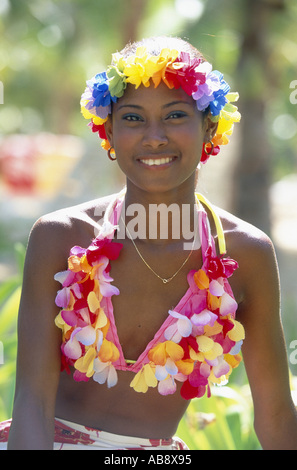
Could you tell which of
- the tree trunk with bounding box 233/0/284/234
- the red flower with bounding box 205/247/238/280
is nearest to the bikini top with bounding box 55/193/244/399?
the red flower with bounding box 205/247/238/280

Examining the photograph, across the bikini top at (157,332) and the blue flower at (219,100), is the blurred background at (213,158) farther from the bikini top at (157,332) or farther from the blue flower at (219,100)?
the bikini top at (157,332)

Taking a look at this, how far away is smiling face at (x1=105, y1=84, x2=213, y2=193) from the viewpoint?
231 centimetres

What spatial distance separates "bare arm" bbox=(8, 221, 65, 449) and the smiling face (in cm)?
31

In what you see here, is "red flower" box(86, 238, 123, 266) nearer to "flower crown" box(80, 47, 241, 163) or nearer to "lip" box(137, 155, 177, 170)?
"lip" box(137, 155, 177, 170)

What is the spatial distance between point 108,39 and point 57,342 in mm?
11189

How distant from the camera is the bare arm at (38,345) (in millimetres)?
2207

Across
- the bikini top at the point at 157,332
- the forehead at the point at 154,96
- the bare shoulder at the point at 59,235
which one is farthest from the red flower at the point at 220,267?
the forehead at the point at 154,96

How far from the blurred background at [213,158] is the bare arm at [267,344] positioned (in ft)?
1.62

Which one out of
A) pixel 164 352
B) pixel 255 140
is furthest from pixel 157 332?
pixel 255 140

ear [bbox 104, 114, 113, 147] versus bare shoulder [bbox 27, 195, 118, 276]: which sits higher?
ear [bbox 104, 114, 113, 147]

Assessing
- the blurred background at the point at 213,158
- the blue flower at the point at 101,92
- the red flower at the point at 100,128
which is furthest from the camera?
the blurred background at the point at 213,158

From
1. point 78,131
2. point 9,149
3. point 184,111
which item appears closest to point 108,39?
point 9,149

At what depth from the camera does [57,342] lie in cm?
237
